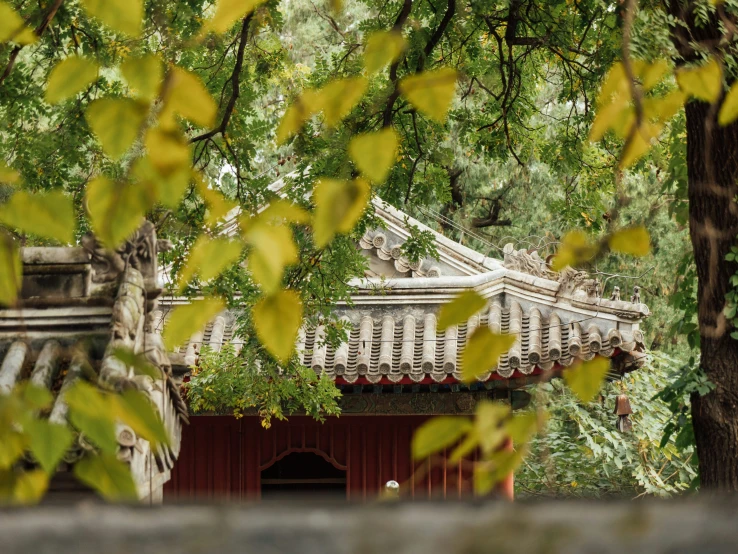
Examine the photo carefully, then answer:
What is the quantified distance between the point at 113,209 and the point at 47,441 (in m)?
0.26

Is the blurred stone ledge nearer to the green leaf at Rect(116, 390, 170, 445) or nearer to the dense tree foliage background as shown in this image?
the green leaf at Rect(116, 390, 170, 445)

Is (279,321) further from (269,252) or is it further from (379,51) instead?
(379,51)

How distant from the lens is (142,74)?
3.19 ft

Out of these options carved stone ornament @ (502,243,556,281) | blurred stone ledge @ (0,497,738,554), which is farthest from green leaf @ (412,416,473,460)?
carved stone ornament @ (502,243,556,281)

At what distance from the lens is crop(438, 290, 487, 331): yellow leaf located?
983 mm

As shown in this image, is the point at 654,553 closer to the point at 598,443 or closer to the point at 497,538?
the point at 497,538

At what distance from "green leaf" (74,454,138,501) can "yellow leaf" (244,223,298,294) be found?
0.75 ft

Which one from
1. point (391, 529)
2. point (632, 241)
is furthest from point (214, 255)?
point (632, 241)

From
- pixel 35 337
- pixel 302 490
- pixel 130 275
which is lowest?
pixel 302 490

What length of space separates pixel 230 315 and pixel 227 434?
3.01 feet

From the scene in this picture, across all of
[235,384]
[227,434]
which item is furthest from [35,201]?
[227,434]

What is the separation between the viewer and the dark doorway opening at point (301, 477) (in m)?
7.12

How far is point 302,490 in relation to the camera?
7.56 metres

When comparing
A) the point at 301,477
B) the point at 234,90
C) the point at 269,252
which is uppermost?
the point at 234,90
